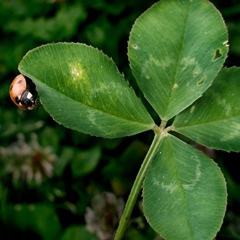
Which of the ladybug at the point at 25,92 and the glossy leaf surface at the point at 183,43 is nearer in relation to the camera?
the glossy leaf surface at the point at 183,43

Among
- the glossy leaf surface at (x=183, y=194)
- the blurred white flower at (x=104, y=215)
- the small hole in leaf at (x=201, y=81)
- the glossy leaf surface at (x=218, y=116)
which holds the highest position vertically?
the small hole in leaf at (x=201, y=81)

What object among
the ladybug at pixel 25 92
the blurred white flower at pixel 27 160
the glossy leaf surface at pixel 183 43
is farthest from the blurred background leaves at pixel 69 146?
the glossy leaf surface at pixel 183 43

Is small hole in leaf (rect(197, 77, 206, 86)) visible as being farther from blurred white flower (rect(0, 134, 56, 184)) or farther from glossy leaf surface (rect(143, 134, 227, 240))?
blurred white flower (rect(0, 134, 56, 184))

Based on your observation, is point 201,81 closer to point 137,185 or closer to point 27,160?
point 137,185

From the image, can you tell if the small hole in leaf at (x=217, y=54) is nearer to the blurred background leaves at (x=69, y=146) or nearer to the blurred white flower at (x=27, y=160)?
the blurred background leaves at (x=69, y=146)

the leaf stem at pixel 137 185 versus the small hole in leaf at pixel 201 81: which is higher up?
the small hole in leaf at pixel 201 81

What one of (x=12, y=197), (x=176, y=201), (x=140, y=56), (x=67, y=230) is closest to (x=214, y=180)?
(x=176, y=201)
